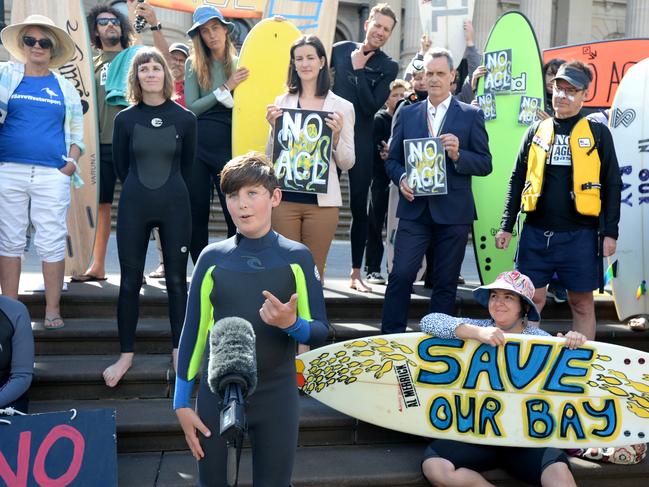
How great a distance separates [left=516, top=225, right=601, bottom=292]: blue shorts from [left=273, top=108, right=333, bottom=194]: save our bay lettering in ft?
4.37

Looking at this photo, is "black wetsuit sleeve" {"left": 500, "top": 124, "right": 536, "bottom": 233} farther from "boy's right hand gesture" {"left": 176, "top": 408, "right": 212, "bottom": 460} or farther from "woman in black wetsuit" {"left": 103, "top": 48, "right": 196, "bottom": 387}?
"boy's right hand gesture" {"left": 176, "top": 408, "right": 212, "bottom": 460}

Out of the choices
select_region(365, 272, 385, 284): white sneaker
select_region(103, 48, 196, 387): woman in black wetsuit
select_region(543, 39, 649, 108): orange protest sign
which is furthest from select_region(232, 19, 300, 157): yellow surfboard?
select_region(543, 39, 649, 108): orange protest sign

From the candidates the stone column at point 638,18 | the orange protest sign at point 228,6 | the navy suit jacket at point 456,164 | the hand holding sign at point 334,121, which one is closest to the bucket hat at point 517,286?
the navy suit jacket at point 456,164

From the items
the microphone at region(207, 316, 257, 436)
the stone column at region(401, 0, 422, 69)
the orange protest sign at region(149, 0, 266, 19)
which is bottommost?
the microphone at region(207, 316, 257, 436)

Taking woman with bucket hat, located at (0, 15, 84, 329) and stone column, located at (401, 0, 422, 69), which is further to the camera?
stone column, located at (401, 0, 422, 69)

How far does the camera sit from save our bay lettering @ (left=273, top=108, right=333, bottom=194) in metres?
4.04

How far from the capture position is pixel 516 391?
341 centimetres

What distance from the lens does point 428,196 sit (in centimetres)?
414

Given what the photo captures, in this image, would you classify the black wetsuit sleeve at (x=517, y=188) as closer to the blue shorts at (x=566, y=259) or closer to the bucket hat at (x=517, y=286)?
the blue shorts at (x=566, y=259)

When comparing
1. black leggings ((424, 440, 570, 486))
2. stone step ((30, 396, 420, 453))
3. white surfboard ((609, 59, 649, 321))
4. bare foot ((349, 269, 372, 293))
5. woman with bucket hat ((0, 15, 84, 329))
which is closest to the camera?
black leggings ((424, 440, 570, 486))

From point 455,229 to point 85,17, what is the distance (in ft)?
11.1

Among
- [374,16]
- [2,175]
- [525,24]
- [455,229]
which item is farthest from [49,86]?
[525,24]

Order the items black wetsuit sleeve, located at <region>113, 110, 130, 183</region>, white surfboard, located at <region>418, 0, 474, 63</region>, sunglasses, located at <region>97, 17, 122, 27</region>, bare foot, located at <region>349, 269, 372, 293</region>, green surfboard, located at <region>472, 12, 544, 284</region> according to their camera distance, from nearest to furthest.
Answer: black wetsuit sleeve, located at <region>113, 110, 130, 183</region>
sunglasses, located at <region>97, 17, 122, 27</region>
bare foot, located at <region>349, 269, 372, 293</region>
green surfboard, located at <region>472, 12, 544, 284</region>
white surfboard, located at <region>418, 0, 474, 63</region>

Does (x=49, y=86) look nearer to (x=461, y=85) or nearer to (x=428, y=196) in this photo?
(x=428, y=196)
